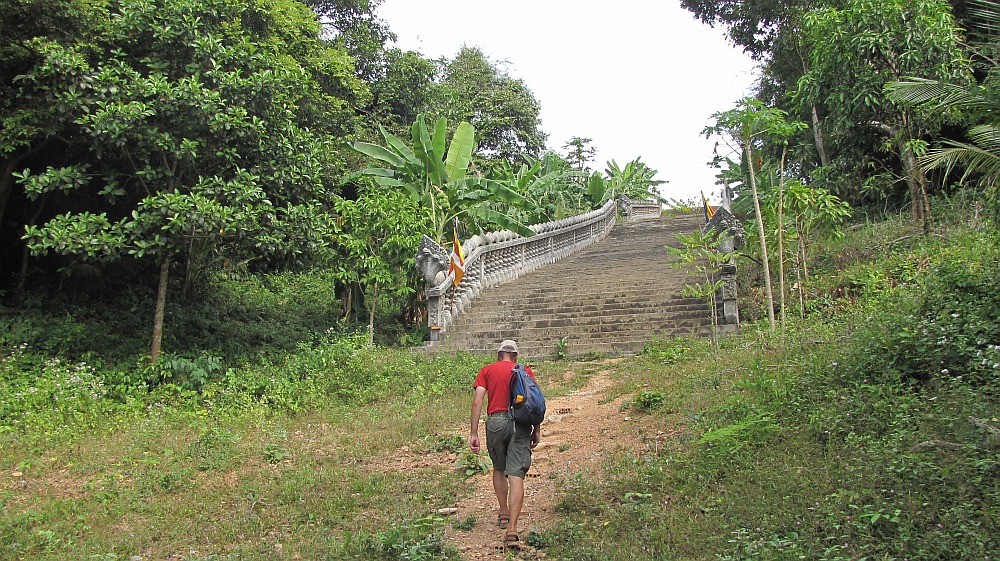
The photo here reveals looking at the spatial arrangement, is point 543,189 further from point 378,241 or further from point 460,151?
point 378,241

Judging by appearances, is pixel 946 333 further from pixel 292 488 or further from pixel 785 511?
pixel 292 488

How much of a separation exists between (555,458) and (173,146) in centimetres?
654

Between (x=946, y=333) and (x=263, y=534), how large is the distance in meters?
5.58

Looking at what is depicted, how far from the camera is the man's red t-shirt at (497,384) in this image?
5.48 meters

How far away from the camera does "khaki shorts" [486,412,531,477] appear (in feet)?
17.7

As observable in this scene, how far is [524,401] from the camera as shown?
17.7 ft

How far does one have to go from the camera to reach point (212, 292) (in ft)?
45.2

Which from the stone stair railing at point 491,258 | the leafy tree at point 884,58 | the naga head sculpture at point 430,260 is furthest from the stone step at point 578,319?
the leafy tree at point 884,58

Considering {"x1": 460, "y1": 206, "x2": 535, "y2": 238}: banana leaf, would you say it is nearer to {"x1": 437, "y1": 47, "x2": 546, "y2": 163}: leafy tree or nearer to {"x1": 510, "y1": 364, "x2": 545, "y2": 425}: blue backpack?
{"x1": 510, "y1": 364, "x2": 545, "y2": 425}: blue backpack

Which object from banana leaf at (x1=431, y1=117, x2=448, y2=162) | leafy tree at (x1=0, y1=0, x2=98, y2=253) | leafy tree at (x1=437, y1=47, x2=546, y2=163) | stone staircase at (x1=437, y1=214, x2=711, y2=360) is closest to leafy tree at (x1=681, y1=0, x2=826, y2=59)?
stone staircase at (x1=437, y1=214, x2=711, y2=360)

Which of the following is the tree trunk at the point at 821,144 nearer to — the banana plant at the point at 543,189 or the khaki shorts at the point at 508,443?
the banana plant at the point at 543,189

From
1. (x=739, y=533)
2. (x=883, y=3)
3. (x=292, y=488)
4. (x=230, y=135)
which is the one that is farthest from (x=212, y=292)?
(x=883, y=3)

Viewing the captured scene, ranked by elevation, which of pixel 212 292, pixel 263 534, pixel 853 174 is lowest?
pixel 263 534

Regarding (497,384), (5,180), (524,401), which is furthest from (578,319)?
(5,180)
